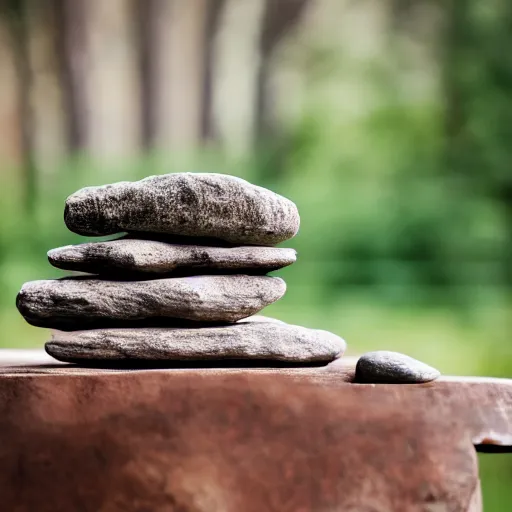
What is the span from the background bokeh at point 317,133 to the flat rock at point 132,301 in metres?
1.44

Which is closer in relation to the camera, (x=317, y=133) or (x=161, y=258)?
(x=161, y=258)

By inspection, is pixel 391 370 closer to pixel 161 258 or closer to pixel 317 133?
pixel 161 258

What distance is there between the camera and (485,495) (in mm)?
2984

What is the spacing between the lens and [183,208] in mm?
1887

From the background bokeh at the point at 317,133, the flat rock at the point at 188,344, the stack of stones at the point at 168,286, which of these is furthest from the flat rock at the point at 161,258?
the background bokeh at the point at 317,133

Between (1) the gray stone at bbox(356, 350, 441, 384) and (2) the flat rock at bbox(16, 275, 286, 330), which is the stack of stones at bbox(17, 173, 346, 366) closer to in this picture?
(2) the flat rock at bbox(16, 275, 286, 330)

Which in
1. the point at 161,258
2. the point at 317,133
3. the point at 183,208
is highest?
the point at 317,133

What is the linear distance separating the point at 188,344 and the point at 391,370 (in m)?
0.52

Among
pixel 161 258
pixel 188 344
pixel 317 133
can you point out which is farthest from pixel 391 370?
pixel 317 133

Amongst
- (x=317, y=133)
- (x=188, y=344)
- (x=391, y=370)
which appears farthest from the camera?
(x=317, y=133)

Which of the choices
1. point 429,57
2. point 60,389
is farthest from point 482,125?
point 60,389

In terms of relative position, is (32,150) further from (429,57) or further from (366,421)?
(366,421)

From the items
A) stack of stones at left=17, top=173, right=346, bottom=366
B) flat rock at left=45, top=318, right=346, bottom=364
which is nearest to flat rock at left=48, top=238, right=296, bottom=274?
stack of stones at left=17, top=173, right=346, bottom=366

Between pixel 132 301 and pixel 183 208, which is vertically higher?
pixel 183 208
